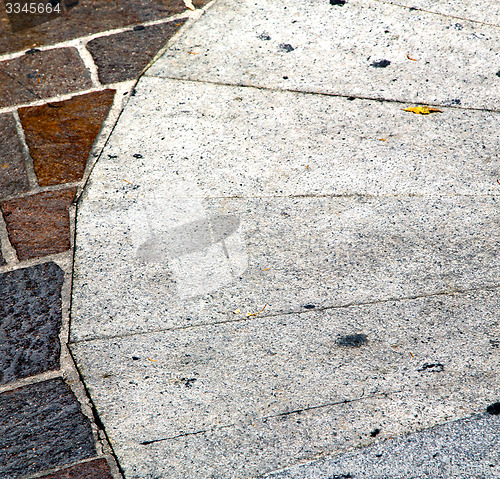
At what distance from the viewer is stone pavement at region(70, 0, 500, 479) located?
1967 mm

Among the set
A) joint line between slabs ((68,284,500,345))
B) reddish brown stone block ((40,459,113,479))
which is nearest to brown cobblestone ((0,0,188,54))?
joint line between slabs ((68,284,500,345))

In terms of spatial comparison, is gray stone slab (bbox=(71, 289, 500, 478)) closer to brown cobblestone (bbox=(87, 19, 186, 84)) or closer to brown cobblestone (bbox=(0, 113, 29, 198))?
brown cobblestone (bbox=(0, 113, 29, 198))

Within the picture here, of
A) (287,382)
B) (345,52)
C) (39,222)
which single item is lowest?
(287,382)

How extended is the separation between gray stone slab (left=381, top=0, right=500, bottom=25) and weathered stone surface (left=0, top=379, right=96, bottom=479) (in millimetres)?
3204

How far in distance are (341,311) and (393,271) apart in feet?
1.09

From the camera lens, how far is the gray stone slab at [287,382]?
1.93 m

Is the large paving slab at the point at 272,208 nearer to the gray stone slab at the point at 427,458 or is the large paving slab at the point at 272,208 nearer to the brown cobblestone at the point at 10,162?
the brown cobblestone at the point at 10,162

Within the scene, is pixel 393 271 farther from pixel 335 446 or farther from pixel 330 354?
pixel 335 446

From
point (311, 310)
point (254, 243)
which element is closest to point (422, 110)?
point (254, 243)

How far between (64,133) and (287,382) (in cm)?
190

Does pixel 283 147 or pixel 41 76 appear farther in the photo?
pixel 41 76

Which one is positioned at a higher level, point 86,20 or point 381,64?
point 86,20

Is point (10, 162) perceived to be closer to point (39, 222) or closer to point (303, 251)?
point (39, 222)

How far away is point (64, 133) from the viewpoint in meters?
3.06
